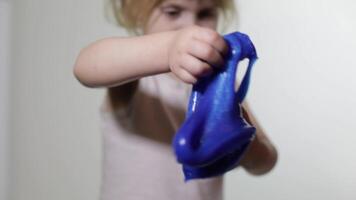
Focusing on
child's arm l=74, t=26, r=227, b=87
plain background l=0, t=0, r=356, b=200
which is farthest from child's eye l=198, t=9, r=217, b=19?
plain background l=0, t=0, r=356, b=200

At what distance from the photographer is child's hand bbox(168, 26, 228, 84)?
250 mm

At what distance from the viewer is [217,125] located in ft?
0.84

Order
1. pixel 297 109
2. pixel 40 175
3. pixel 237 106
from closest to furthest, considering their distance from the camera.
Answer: pixel 237 106
pixel 297 109
pixel 40 175

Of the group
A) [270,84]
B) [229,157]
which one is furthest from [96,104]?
[229,157]

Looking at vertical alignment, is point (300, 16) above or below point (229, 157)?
below

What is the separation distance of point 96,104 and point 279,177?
0.31m

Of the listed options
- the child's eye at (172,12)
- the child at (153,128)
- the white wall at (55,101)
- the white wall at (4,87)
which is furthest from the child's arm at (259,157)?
the white wall at (4,87)

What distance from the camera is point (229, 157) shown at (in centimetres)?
28

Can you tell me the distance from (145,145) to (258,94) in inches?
12.5

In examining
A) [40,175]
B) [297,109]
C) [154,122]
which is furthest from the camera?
[40,175]

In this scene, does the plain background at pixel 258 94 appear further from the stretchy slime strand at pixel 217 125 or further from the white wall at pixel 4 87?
the stretchy slime strand at pixel 217 125

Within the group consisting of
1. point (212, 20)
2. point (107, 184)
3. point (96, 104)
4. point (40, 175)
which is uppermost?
point (212, 20)

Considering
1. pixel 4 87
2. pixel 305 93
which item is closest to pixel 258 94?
pixel 305 93

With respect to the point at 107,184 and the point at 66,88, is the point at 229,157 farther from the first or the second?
the point at 66,88
